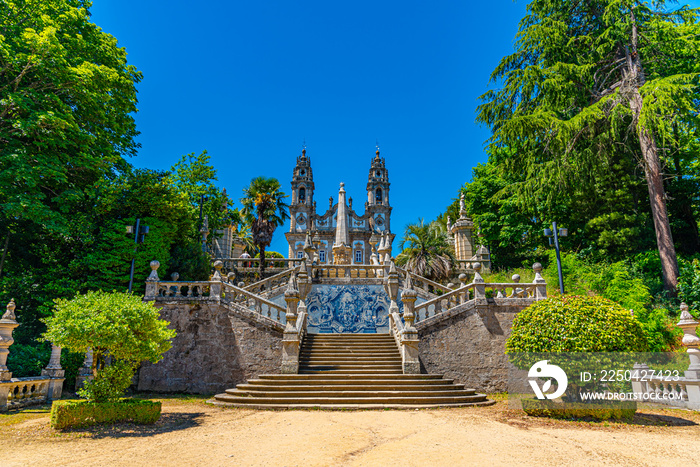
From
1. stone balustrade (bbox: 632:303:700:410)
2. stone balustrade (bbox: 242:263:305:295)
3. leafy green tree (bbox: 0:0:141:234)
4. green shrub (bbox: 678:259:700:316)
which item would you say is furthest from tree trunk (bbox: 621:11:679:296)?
leafy green tree (bbox: 0:0:141:234)

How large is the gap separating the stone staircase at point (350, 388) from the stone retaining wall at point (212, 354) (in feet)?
4.97

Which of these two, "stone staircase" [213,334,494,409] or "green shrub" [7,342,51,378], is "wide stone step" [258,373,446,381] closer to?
"stone staircase" [213,334,494,409]

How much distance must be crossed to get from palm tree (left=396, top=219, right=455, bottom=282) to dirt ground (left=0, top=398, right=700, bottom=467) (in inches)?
512

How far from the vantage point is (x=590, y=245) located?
21453mm

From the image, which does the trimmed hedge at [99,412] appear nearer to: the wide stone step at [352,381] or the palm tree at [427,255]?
the wide stone step at [352,381]

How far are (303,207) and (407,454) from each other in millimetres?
67772

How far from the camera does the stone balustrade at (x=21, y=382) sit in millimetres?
10375

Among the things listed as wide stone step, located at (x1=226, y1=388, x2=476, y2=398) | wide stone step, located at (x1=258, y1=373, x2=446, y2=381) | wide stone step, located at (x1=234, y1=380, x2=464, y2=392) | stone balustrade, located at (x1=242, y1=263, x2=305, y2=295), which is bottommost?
wide stone step, located at (x1=226, y1=388, x2=476, y2=398)

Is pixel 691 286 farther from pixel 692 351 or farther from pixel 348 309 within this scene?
pixel 348 309

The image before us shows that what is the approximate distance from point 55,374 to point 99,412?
5743 mm

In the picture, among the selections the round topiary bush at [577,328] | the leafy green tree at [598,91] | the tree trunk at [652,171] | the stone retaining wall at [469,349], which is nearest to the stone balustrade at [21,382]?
the stone retaining wall at [469,349]

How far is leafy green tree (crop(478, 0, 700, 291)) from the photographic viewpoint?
704 inches

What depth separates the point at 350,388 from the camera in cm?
1189

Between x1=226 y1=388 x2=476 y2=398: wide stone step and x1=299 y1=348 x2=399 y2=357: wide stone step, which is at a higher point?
x1=299 y1=348 x2=399 y2=357: wide stone step
